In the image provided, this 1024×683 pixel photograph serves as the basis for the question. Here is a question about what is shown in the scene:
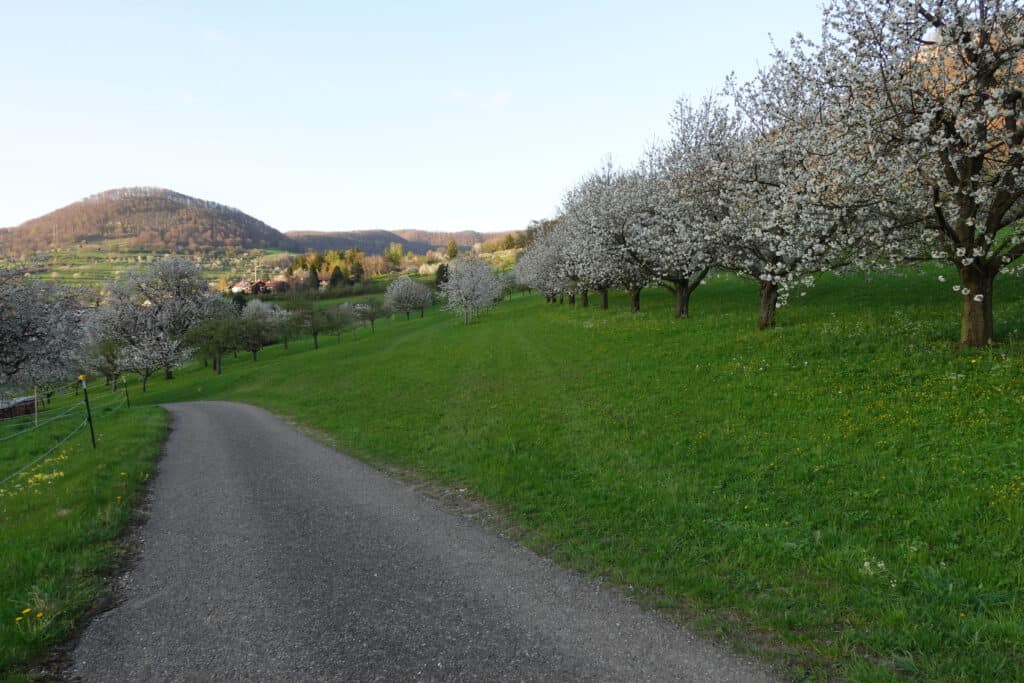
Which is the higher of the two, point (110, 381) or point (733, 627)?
point (733, 627)

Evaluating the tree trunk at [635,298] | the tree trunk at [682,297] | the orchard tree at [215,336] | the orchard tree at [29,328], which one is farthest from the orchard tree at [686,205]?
the orchard tree at [215,336]

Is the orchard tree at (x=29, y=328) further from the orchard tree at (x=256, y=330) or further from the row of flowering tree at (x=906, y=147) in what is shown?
the row of flowering tree at (x=906, y=147)

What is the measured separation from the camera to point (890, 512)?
7.69 metres

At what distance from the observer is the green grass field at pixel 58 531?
6059 millimetres

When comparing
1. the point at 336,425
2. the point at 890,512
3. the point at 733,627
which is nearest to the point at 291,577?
the point at 733,627

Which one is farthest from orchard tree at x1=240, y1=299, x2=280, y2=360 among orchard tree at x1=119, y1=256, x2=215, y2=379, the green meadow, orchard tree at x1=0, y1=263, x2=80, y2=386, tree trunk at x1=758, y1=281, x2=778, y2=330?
tree trunk at x1=758, y1=281, x2=778, y2=330

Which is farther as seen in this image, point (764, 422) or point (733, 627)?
point (764, 422)

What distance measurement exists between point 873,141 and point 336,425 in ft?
61.6

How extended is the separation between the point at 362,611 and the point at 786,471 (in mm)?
7802

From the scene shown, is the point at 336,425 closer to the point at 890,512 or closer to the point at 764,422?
the point at 764,422

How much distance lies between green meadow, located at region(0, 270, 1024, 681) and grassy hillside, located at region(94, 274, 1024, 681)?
0.12 ft

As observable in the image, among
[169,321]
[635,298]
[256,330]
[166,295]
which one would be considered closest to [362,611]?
[635,298]

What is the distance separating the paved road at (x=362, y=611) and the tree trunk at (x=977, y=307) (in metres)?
13.0

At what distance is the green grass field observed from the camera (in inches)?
239
